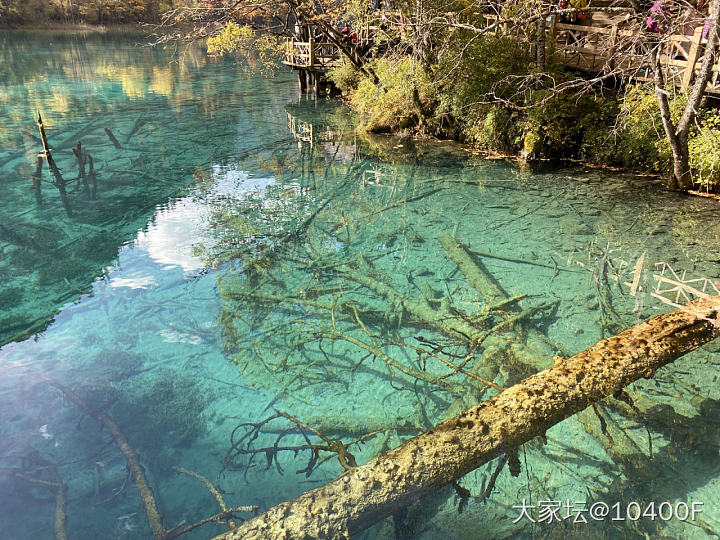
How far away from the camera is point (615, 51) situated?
1193 centimetres

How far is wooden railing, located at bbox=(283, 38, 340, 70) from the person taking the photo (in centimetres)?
2095

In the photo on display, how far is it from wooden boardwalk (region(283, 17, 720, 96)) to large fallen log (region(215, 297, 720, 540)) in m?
7.18

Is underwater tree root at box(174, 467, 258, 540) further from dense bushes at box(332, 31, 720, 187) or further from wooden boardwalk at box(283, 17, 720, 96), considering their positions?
dense bushes at box(332, 31, 720, 187)

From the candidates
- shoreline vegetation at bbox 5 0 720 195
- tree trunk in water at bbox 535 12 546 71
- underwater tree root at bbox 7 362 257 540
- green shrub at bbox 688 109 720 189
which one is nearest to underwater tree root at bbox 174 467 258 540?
underwater tree root at bbox 7 362 257 540

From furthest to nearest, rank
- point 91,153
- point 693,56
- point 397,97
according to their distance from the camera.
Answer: point 397,97, point 91,153, point 693,56

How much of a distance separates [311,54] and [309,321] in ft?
60.2

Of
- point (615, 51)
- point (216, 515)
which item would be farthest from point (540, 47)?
point (216, 515)

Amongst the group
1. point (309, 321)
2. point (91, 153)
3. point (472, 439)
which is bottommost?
point (309, 321)

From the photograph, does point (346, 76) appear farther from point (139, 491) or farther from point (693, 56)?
point (139, 491)

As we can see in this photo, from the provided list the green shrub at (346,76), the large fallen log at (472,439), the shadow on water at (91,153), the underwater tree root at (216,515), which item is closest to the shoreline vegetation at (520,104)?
the green shrub at (346,76)

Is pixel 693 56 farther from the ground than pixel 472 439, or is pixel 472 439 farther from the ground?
pixel 693 56

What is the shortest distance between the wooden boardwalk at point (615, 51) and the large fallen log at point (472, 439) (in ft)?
23.5

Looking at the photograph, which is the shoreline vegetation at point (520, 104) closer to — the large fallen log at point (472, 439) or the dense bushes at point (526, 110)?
the dense bushes at point (526, 110)

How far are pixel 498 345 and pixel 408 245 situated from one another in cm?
302
